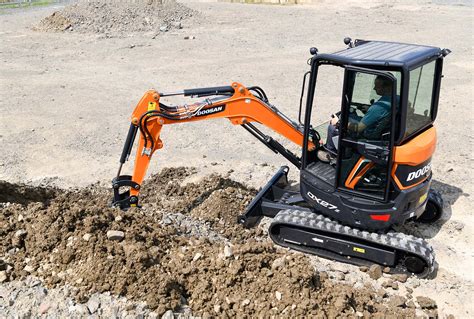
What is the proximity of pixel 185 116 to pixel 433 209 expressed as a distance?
12.3ft

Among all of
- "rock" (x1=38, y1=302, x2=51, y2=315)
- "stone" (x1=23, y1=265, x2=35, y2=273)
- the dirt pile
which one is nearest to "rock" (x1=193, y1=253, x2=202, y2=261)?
"rock" (x1=38, y1=302, x2=51, y2=315)

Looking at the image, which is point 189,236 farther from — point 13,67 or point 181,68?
point 13,67

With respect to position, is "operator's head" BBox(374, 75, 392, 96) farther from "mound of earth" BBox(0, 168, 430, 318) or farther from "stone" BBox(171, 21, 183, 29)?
"stone" BBox(171, 21, 183, 29)

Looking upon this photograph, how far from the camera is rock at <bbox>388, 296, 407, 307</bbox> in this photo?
17.2ft

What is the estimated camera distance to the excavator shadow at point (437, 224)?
695 cm

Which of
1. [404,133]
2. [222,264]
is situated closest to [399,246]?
[404,133]

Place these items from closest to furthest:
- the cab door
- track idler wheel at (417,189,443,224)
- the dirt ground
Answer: the cab door → the dirt ground → track idler wheel at (417,189,443,224)

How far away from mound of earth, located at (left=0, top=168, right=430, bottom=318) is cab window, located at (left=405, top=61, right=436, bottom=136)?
1.99 meters

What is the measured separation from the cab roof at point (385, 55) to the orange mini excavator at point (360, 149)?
0.01 m

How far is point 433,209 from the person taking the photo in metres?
7.00

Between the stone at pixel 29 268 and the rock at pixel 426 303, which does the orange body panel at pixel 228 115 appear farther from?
the rock at pixel 426 303

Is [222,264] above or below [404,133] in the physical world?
below

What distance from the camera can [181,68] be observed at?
1666 centimetres

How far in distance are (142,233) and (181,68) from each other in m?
11.8
